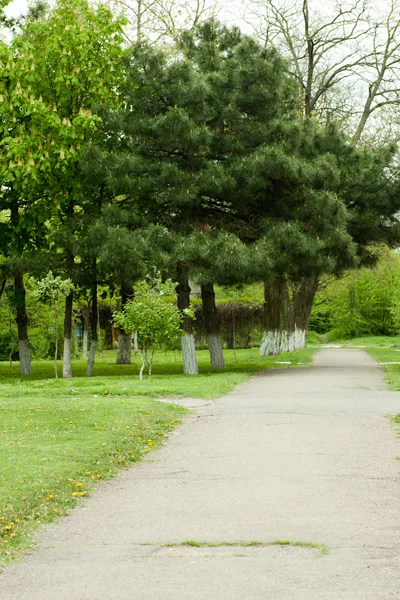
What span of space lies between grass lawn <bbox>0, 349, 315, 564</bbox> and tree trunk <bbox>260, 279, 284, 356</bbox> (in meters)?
14.2

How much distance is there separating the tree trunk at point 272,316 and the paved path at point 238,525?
23089 mm

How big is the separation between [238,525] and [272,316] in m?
29.9

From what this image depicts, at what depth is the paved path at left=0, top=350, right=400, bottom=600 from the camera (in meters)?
4.99

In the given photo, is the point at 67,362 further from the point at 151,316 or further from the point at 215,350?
the point at 151,316

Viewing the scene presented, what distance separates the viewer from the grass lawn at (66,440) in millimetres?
7230

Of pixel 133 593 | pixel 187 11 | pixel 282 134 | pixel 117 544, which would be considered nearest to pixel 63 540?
pixel 117 544

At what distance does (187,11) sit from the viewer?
34.8 metres

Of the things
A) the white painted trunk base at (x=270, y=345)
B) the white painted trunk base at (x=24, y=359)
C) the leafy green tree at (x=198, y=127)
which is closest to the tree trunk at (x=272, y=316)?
the white painted trunk base at (x=270, y=345)

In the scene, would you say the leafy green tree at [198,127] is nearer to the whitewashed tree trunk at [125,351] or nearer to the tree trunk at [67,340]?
the tree trunk at [67,340]

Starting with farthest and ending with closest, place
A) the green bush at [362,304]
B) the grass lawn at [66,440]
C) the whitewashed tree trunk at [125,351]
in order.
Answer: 1. the green bush at [362,304]
2. the whitewashed tree trunk at [125,351]
3. the grass lawn at [66,440]

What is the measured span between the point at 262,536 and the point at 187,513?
1.07 metres

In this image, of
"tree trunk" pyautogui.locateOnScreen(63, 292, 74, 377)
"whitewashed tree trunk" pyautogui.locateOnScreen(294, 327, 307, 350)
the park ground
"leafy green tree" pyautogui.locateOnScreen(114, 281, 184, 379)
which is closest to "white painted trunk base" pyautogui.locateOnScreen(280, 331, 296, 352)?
"whitewashed tree trunk" pyautogui.locateOnScreen(294, 327, 307, 350)

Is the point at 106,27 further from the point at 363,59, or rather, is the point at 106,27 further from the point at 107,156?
the point at 363,59

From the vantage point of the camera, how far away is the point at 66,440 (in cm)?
1113
